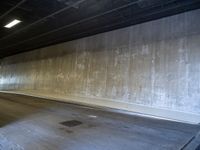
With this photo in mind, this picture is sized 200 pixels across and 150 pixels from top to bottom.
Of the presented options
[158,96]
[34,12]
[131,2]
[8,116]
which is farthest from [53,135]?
[34,12]

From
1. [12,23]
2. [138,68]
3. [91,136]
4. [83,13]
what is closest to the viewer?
[91,136]

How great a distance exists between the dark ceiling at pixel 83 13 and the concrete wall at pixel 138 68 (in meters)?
0.55

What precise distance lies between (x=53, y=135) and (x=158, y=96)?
4.19m

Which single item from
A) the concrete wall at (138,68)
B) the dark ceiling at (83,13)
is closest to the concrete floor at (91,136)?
the concrete wall at (138,68)

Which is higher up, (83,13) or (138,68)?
(83,13)

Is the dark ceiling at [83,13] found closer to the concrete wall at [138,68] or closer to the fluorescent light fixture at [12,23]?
the fluorescent light fixture at [12,23]

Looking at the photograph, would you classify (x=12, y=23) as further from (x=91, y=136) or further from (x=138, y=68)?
(x=91, y=136)

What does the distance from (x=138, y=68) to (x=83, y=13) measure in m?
3.10

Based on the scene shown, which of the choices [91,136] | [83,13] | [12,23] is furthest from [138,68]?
[12,23]

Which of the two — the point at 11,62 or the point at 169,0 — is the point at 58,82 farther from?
the point at 11,62

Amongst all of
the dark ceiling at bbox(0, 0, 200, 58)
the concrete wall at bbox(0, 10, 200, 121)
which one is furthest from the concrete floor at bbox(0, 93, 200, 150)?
the dark ceiling at bbox(0, 0, 200, 58)

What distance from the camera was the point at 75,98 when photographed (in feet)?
31.8

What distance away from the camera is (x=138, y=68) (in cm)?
718

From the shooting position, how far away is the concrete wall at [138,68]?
5875 mm
